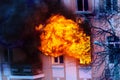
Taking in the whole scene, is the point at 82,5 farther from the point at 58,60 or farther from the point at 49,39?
the point at 58,60

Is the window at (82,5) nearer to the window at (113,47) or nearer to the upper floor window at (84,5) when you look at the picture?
the upper floor window at (84,5)

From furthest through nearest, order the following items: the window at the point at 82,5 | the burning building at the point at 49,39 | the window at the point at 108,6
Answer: the window at the point at 82,5, the burning building at the point at 49,39, the window at the point at 108,6

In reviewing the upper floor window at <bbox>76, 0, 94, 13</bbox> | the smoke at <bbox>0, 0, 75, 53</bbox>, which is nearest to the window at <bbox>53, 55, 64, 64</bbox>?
the smoke at <bbox>0, 0, 75, 53</bbox>

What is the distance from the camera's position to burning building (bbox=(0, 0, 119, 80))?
16.1m

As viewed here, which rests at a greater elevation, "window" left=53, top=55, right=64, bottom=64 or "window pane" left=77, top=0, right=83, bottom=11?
"window pane" left=77, top=0, right=83, bottom=11

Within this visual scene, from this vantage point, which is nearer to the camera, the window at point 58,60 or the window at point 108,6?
the window at point 108,6

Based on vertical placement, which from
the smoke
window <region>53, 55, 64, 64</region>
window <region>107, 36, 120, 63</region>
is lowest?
window <region>53, 55, 64, 64</region>

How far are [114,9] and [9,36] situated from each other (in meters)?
3.99

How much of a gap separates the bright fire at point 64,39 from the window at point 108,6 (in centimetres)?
109

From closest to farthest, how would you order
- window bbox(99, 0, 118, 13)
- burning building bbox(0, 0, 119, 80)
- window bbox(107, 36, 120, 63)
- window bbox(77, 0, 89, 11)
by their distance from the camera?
1. window bbox(107, 36, 120, 63)
2. window bbox(99, 0, 118, 13)
3. burning building bbox(0, 0, 119, 80)
4. window bbox(77, 0, 89, 11)

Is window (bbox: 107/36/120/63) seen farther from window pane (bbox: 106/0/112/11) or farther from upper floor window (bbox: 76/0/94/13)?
upper floor window (bbox: 76/0/94/13)

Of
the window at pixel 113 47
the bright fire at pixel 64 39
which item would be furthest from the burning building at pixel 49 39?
the window at pixel 113 47

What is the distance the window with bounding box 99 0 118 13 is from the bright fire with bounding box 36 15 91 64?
1092 mm

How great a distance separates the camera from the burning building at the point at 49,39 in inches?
632
